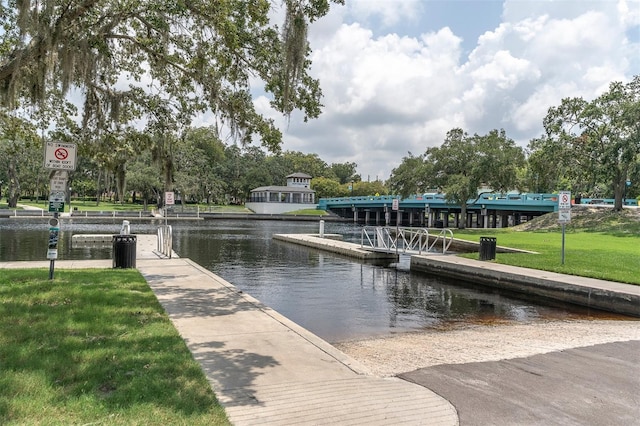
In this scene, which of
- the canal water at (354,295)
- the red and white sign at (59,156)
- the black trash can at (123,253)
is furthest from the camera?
the black trash can at (123,253)

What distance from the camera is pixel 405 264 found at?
22.0 meters

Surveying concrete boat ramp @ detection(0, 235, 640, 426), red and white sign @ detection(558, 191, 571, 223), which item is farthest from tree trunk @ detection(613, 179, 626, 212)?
concrete boat ramp @ detection(0, 235, 640, 426)

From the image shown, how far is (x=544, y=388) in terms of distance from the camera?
18.6ft

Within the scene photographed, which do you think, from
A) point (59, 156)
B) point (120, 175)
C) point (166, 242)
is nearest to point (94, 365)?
point (59, 156)

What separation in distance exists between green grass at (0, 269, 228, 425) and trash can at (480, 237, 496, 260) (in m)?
13.7

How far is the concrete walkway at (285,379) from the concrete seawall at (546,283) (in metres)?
8.72

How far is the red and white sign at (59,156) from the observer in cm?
957

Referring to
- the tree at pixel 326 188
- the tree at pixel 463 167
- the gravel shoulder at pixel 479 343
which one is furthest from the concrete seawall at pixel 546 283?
the tree at pixel 326 188

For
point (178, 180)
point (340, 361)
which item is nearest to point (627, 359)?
point (340, 361)

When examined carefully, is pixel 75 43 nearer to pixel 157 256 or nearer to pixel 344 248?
pixel 157 256

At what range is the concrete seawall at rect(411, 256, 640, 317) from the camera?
463 inches

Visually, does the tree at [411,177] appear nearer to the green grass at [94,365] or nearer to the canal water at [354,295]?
the canal water at [354,295]

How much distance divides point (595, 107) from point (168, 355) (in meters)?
41.4

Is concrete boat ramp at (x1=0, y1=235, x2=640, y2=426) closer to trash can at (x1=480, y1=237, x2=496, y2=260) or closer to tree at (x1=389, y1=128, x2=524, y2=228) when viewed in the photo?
trash can at (x1=480, y1=237, x2=496, y2=260)
